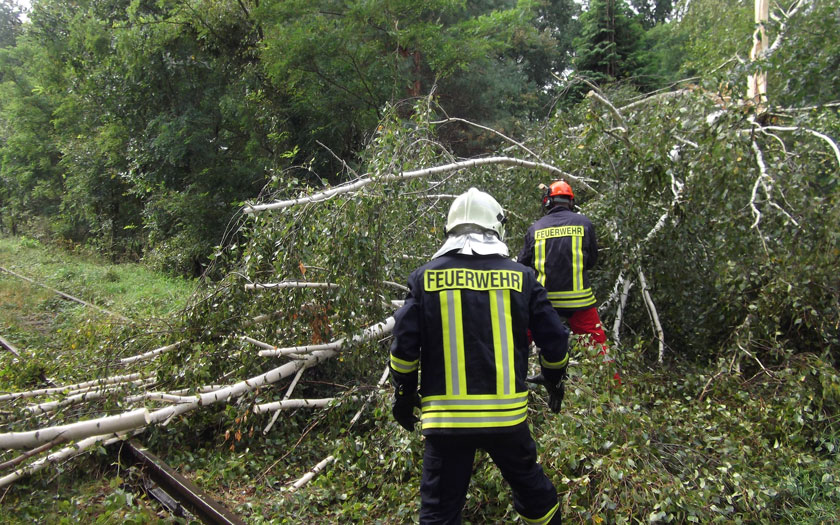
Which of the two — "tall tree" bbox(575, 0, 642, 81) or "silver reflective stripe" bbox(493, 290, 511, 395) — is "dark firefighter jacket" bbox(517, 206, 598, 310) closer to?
"silver reflective stripe" bbox(493, 290, 511, 395)

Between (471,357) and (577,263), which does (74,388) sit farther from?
(577,263)

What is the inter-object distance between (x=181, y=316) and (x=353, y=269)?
1.89 m

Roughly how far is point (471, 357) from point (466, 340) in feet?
0.24

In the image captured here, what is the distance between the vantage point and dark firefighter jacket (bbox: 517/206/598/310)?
3.88 meters

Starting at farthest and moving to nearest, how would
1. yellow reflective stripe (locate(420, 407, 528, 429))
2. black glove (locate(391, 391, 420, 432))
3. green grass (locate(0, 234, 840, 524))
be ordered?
green grass (locate(0, 234, 840, 524)) → black glove (locate(391, 391, 420, 432)) → yellow reflective stripe (locate(420, 407, 528, 429))

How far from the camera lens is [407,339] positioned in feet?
7.28

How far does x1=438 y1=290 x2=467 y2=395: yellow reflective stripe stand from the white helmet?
0.33 meters

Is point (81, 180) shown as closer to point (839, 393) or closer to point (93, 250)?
point (93, 250)

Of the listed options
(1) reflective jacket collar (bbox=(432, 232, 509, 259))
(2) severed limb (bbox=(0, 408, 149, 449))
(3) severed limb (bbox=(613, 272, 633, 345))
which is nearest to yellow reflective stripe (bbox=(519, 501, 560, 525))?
(1) reflective jacket collar (bbox=(432, 232, 509, 259))

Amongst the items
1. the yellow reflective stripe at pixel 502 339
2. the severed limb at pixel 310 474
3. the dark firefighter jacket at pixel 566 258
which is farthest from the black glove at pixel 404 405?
the dark firefighter jacket at pixel 566 258

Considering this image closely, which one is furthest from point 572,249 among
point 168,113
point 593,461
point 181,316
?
point 168,113

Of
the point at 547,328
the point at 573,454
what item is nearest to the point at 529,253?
the point at 573,454

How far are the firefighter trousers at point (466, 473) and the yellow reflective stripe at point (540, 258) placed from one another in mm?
1861

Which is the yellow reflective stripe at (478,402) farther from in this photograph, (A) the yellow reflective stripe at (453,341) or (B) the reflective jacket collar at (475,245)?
(B) the reflective jacket collar at (475,245)
